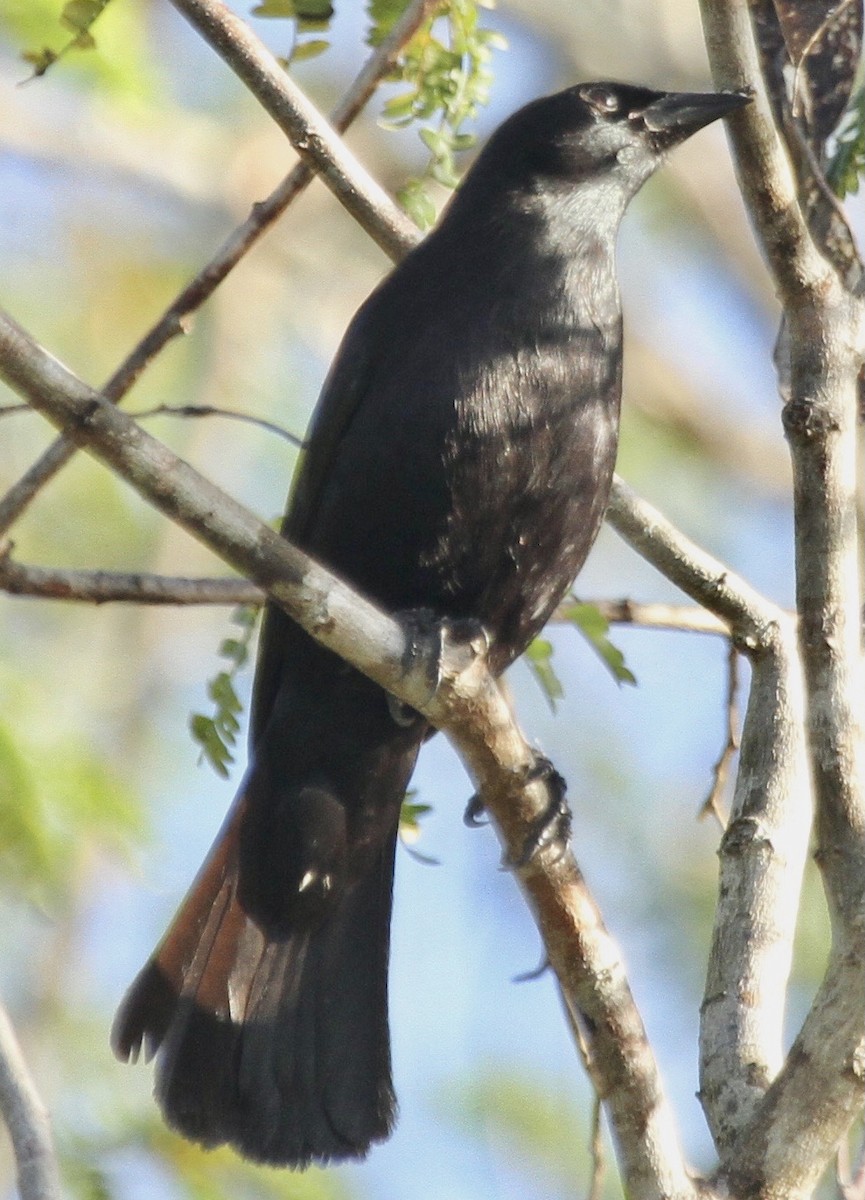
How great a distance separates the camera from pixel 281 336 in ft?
25.6

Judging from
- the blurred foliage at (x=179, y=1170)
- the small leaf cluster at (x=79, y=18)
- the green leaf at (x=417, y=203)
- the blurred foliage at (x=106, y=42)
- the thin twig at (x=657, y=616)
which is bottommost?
the blurred foliage at (x=179, y=1170)

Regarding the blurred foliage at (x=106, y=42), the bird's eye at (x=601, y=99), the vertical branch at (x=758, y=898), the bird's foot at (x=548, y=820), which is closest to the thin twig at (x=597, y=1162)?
the vertical branch at (x=758, y=898)


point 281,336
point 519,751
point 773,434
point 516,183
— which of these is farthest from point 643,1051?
point 773,434

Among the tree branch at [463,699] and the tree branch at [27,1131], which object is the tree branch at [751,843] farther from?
the tree branch at [27,1131]

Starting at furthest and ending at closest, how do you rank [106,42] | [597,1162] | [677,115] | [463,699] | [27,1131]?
[106,42]
[677,115]
[597,1162]
[463,699]
[27,1131]

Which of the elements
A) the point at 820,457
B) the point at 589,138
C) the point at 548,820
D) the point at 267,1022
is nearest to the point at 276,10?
the point at 589,138

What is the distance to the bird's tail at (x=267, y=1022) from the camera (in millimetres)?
3605

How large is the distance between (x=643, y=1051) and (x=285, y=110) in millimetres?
1809

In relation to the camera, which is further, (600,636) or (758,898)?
(600,636)

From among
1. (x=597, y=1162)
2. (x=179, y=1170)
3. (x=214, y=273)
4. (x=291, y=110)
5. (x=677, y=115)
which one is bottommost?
(x=597, y=1162)

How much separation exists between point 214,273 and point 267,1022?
1.63 metres

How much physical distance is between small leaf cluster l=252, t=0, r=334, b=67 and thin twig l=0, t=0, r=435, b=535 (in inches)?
4.3

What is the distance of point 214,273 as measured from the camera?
3.10 metres

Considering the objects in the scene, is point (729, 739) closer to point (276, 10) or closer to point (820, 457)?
point (820, 457)
